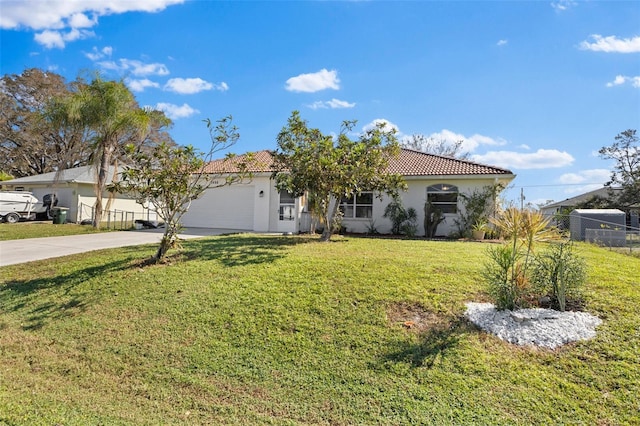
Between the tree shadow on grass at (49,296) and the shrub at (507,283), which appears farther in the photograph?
the tree shadow on grass at (49,296)

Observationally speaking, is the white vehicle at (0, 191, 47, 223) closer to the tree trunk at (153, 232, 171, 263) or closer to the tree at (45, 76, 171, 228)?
the tree at (45, 76, 171, 228)

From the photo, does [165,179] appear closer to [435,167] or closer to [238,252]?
[238,252]

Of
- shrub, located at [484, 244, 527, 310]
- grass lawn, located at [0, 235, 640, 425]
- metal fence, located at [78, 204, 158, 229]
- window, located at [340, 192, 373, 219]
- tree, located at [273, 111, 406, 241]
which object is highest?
tree, located at [273, 111, 406, 241]

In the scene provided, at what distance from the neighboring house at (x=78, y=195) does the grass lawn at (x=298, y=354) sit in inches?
719

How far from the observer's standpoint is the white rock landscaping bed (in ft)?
14.1

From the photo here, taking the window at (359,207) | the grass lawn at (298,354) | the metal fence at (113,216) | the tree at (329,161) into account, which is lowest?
the grass lawn at (298,354)

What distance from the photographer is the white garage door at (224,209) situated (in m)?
18.3

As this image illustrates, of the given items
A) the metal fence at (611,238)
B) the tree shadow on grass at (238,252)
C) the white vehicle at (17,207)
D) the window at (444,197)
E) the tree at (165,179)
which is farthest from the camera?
the white vehicle at (17,207)

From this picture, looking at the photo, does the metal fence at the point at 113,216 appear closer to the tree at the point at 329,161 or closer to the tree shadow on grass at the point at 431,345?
the tree at the point at 329,161

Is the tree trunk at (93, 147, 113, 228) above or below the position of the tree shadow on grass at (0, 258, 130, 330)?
above

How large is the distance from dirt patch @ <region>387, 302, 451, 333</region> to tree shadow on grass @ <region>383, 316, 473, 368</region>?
25mm

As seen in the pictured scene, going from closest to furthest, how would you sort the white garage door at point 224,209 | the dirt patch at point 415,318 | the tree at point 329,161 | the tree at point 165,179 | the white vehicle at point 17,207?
the dirt patch at point 415,318 → the tree at point 165,179 → the tree at point 329,161 → the white garage door at point 224,209 → the white vehicle at point 17,207

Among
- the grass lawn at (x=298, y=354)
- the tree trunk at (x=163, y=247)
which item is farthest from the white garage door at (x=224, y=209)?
the grass lawn at (x=298, y=354)

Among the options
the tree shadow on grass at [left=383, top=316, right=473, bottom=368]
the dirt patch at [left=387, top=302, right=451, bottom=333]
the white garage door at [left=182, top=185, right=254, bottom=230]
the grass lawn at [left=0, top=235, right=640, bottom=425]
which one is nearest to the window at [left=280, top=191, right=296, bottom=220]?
the white garage door at [left=182, top=185, right=254, bottom=230]
